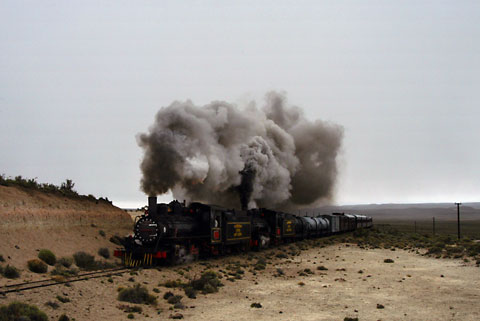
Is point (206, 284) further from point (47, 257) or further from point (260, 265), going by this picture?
point (47, 257)

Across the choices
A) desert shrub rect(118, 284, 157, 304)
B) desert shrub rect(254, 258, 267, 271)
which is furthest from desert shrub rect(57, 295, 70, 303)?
desert shrub rect(254, 258, 267, 271)

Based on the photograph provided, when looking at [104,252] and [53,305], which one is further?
[104,252]

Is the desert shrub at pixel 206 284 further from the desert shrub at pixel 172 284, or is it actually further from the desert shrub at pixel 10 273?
the desert shrub at pixel 10 273

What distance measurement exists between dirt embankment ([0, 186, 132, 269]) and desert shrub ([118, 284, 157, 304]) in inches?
309

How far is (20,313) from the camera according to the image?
445 inches

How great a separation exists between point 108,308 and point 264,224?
21.5m

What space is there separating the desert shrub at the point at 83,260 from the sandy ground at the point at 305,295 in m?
4.10

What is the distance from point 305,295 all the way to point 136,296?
22.1ft

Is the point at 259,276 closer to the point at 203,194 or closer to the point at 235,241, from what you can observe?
the point at 235,241

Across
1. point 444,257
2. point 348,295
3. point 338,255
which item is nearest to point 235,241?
point 338,255

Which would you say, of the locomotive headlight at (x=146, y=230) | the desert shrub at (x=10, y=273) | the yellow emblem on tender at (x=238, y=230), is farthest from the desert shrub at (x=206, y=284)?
the yellow emblem on tender at (x=238, y=230)

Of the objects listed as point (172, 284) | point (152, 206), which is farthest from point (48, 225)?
point (172, 284)

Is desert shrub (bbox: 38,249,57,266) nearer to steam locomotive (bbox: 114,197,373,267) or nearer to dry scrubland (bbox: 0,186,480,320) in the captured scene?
dry scrubland (bbox: 0,186,480,320)

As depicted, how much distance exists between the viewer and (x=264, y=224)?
34.4 meters
